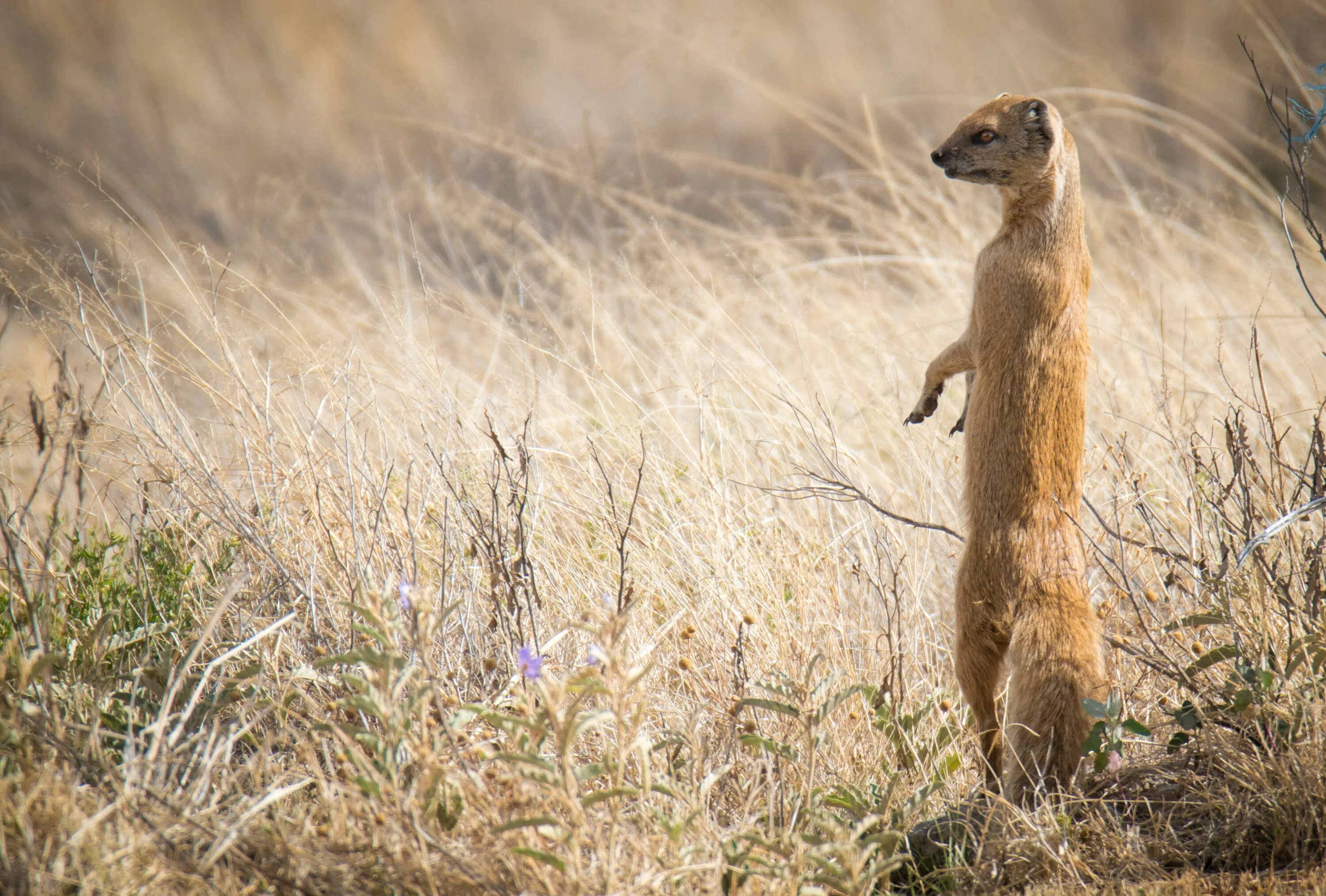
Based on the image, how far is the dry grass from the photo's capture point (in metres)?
1.89

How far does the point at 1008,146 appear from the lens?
2.63 metres

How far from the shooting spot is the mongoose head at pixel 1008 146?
2.61 m

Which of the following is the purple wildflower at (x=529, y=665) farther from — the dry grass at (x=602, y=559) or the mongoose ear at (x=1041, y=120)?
the mongoose ear at (x=1041, y=120)

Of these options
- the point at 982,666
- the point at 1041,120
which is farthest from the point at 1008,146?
the point at 982,666

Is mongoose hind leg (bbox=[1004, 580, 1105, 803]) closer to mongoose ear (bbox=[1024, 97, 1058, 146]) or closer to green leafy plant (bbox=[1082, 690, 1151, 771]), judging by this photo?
green leafy plant (bbox=[1082, 690, 1151, 771])

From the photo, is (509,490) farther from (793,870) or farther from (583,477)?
(793,870)

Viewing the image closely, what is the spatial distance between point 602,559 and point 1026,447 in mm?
1653

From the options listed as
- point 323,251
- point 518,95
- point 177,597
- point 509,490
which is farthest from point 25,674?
point 518,95

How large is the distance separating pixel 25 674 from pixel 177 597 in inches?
51.2

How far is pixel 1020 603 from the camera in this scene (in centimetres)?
231

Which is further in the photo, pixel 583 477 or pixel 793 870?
pixel 583 477

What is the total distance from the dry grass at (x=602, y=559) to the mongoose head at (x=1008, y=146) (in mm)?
756

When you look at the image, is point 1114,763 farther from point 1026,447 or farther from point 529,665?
point 529,665

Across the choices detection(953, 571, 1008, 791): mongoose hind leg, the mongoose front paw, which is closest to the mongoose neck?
the mongoose front paw
